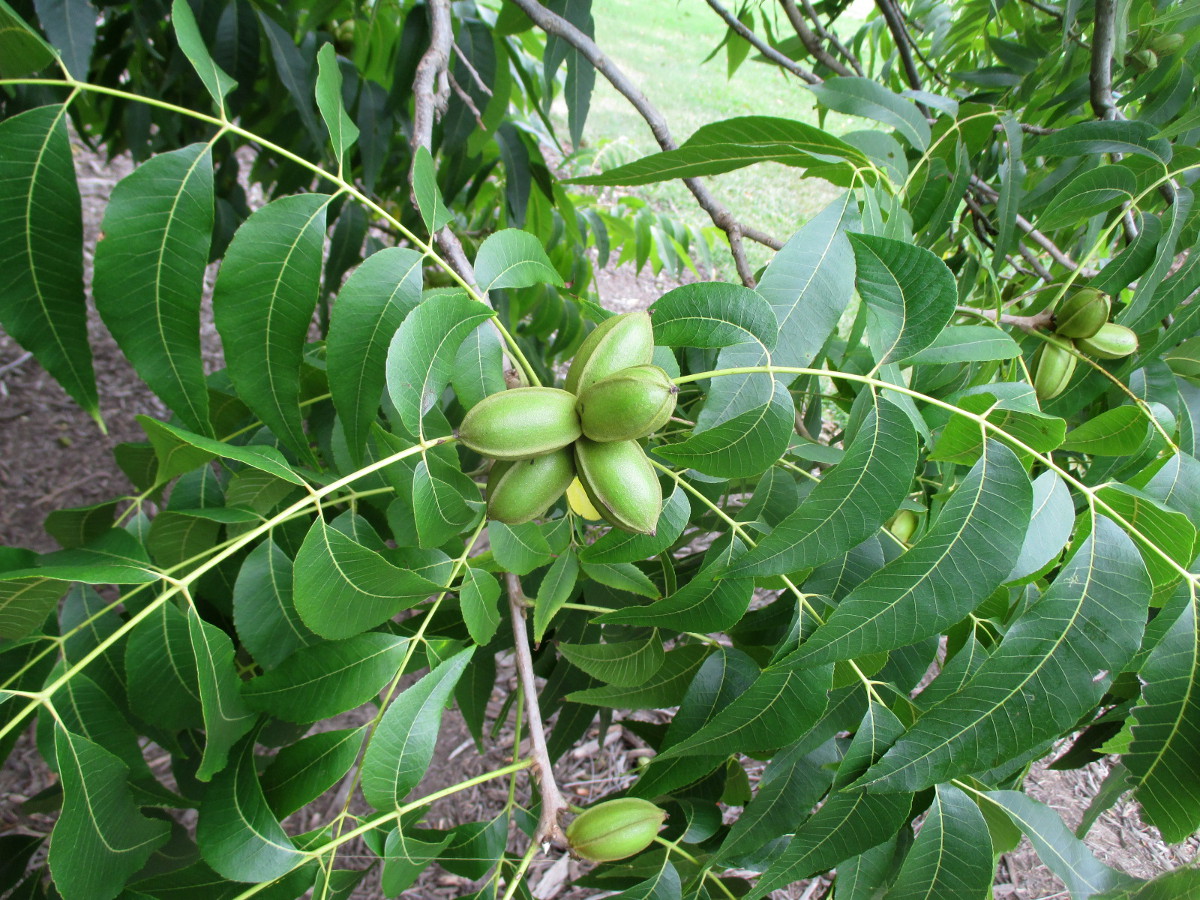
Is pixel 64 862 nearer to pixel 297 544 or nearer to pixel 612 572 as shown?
pixel 297 544

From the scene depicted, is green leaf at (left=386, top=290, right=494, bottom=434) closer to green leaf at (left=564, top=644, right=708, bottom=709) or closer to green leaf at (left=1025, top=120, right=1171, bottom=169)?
green leaf at (left=564, top=644, right=708, bottom=709)

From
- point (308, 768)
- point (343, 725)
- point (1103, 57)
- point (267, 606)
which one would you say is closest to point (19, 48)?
point (267, 606)

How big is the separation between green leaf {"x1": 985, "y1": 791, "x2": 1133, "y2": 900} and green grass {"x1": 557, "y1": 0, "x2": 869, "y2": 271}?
19.2 feet

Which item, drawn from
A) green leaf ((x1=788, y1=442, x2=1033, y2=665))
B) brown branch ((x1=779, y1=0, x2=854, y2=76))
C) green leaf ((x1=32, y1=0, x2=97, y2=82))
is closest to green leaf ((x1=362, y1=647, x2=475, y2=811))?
green leaf ((x1=788, y1=442, x2=1033, y2=665))

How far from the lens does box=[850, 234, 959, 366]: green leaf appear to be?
0.88 metres

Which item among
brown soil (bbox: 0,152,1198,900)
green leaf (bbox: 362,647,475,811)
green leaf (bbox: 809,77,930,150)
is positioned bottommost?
brown soil (bbox: 0,152,1198,900)

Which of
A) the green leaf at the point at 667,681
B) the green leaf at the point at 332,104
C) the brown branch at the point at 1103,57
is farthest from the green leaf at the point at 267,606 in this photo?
the brown branch at the point at 1103,57

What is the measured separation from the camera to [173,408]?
925mm

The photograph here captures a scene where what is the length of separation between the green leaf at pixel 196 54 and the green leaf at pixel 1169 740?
136 centimetres

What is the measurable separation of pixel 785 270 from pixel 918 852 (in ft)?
2.48

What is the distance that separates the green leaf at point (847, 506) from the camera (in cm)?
80

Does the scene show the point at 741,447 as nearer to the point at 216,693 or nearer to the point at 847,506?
the point at 847,506

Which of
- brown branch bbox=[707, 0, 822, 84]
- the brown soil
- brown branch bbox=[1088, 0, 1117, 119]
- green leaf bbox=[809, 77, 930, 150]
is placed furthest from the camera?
the brown soil

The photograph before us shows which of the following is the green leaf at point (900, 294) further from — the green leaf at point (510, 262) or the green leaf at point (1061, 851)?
the green leaf at point (1061, 851)
